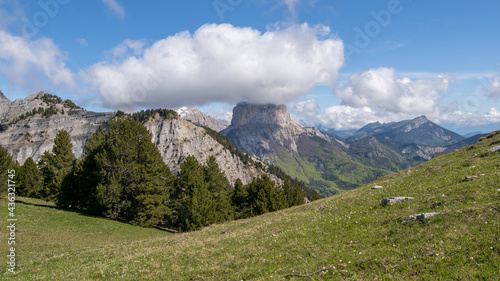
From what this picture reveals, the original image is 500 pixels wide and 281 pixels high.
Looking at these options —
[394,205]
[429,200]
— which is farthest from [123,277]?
[429,200]

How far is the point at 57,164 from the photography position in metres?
58.6

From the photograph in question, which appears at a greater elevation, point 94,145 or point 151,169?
point 94,145

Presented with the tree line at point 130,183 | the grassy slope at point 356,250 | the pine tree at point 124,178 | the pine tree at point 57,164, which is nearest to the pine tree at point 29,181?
the pine tree at point 57,164

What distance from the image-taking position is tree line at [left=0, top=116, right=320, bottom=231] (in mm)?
47469

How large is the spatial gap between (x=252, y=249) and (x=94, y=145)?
174 feet

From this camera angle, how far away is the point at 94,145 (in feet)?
185

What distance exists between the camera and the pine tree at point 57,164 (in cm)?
5630

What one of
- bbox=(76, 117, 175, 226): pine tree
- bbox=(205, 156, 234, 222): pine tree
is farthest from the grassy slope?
bbox=(205, 156, 234, 222): pine tree

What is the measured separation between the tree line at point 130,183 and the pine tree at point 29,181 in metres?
16.6

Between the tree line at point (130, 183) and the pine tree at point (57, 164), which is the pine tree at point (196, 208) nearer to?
the tree line at point (130, 183)

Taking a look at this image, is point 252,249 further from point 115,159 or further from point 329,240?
point 115,159

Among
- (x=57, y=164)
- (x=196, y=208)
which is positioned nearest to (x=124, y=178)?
(x=196, y=208)

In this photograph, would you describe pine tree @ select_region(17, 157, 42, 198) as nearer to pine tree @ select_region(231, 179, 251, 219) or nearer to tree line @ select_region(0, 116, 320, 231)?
tree line @ select_region(0, 116, 320, 231)

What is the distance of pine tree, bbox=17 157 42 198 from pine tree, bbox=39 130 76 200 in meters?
14.5
